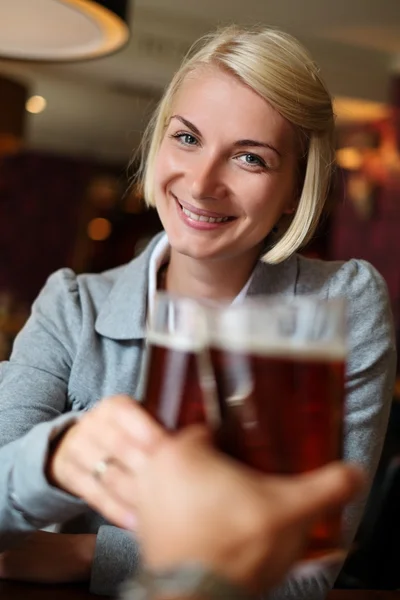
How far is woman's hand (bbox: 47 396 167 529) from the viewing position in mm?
571

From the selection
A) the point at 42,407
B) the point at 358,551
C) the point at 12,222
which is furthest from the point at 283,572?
the point at 12,222

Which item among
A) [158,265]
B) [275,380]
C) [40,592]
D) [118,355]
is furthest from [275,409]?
[158,265]

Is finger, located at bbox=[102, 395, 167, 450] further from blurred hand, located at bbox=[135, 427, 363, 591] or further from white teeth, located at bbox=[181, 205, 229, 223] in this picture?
white teeth, located at bbox=[181, 205, 229, 223]

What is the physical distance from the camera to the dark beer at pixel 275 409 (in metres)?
0.54

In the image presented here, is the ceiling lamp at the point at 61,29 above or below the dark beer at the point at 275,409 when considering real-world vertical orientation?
below

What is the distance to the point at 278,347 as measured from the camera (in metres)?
0.54

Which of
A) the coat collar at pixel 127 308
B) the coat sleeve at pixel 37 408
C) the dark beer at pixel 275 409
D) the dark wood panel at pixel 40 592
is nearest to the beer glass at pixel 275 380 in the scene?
the dark beer at pixel 275 409

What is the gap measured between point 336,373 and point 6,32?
1.47m

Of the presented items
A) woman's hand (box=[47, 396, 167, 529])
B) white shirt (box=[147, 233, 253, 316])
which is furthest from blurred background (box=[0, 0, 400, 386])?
woman's hand (box=[47, 396, 167, 529])

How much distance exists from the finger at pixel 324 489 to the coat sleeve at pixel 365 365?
2.04 ft

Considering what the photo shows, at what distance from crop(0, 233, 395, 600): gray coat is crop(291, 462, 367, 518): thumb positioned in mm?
530

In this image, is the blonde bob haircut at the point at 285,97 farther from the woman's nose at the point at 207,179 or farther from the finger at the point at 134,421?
the finger at the point at 134,421

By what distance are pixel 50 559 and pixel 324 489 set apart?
1.84 feet

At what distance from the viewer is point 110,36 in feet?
6.22
